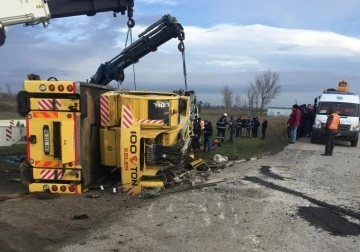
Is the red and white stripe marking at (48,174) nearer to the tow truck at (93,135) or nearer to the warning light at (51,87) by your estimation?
the tow truck at (93,135)

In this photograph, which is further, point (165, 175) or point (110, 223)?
point (165, 175)

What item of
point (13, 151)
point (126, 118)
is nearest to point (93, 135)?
point (126, 118)

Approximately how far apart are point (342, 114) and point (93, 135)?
14.2m

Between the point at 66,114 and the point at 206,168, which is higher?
the point at 66,114

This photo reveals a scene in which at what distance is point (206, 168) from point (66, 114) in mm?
4655

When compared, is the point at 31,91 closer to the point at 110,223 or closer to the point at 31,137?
the point at 31,137

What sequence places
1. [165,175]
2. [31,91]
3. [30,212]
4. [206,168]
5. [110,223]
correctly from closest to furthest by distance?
[110,223]
[30,212]
[31,91]
[165,175]
[206,168]

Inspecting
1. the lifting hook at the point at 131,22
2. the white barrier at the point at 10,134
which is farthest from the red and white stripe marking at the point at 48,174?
the lifting hook at the point at 131,22

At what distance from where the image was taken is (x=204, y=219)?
6691 millimetres

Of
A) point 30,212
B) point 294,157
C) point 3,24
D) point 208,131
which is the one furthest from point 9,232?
point 208,131

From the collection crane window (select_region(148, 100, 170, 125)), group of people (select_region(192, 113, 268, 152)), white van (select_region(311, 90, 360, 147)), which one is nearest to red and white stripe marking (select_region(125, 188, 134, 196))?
crane window (select_region(148, 100, 170, 125))

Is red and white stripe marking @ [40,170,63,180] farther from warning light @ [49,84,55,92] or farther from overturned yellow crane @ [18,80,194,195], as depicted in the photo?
warning light @ [49,84,55,92]

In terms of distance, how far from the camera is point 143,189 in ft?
29.1

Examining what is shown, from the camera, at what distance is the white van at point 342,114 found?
62.0 feet
